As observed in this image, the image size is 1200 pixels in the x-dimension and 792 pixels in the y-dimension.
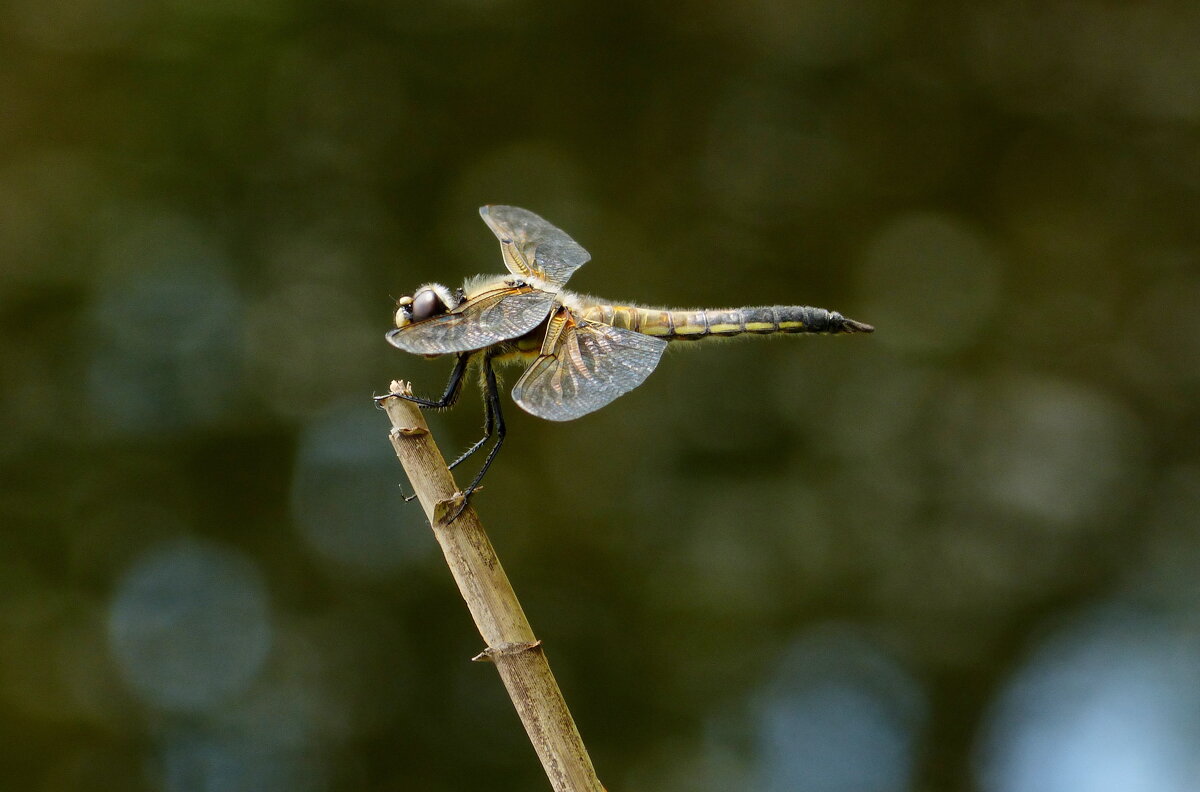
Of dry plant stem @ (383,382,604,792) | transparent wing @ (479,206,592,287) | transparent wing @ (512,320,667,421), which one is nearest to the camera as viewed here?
dry plant stem @ (383,382,604,792)

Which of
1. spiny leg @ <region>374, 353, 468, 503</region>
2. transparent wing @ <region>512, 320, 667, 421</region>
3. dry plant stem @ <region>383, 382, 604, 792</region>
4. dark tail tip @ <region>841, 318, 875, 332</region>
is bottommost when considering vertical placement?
dry plant stem @ <region>383, 382, 604, 792</region>

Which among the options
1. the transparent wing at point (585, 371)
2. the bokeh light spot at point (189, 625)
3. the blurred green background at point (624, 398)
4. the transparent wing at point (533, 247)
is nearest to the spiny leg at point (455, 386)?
the transparent wing at point (585, 371)

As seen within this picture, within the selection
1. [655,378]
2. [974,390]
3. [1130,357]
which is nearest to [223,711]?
[655,378]

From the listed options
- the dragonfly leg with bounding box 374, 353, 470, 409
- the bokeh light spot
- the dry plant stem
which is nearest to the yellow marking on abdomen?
the dragonfly leg with bounding box 374, 353, 470, 409

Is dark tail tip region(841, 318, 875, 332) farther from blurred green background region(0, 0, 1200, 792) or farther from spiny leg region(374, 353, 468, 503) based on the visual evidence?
blurred green background region(0, 0, 1200, 792)

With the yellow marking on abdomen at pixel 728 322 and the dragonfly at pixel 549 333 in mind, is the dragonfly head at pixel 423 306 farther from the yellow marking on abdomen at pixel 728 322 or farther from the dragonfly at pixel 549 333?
the yellow marking on abdomen at pixel 728 322

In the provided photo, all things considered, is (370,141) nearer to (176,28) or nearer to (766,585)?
(176,28)
